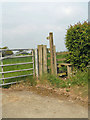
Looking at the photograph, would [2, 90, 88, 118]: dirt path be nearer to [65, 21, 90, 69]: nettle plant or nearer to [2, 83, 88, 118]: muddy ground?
[2, 83, 88, 118]: muddy ground

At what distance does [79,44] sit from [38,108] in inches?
175

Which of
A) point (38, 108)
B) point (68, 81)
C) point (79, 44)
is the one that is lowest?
point (38, 108)

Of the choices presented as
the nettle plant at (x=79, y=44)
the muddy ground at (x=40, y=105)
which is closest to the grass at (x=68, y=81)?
the muddy ground at (x=40, y=105)

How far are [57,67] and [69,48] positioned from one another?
4.04ft

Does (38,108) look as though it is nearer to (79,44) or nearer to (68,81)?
(68,81)

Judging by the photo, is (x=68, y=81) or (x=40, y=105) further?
(x=68, y=81)

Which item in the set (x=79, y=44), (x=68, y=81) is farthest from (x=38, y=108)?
(x=79, y=44)

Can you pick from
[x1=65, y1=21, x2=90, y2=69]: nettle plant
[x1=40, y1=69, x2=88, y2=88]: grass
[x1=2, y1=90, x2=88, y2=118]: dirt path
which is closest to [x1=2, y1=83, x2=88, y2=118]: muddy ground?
[x1=2, y1=90, x2=88, y2=118]: dirt path

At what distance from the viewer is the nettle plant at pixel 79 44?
7559 millimetres

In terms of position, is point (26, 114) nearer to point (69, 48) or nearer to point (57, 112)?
point (57, 112)

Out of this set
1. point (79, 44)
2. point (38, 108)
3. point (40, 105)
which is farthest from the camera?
point (79, 44)

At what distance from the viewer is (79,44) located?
25.1 feet

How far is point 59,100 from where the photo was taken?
514cm

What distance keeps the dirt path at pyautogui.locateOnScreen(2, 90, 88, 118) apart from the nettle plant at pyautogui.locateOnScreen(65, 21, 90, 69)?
3.16 meters
